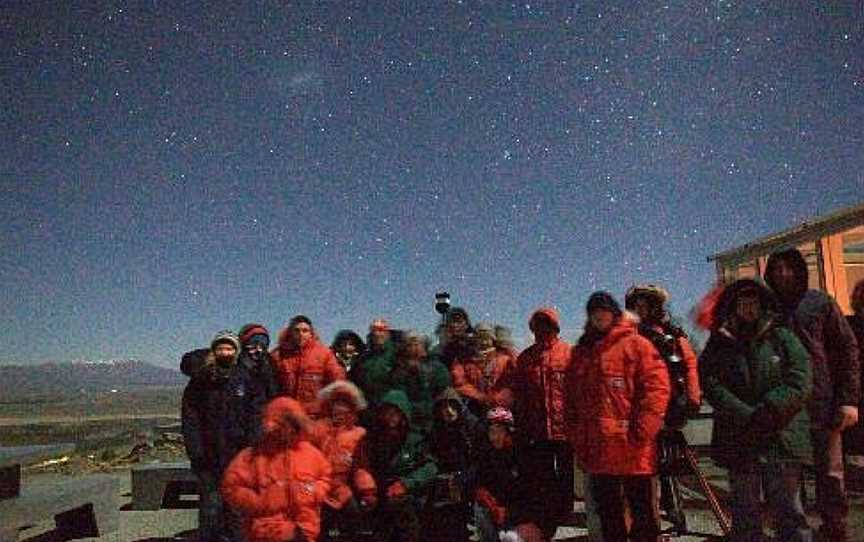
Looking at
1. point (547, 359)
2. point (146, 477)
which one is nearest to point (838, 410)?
point (547, 359)

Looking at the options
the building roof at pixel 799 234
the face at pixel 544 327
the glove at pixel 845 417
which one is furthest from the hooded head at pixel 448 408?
the building roof at pixel 799 234

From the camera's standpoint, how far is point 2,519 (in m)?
4.30

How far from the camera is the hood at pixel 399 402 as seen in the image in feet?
15.6

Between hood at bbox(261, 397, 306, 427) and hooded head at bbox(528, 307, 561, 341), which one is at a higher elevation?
hooded head at bbox(528, 307, 561, 341)

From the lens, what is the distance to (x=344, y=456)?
448cm

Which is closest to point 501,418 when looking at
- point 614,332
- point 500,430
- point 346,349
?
point 500,430

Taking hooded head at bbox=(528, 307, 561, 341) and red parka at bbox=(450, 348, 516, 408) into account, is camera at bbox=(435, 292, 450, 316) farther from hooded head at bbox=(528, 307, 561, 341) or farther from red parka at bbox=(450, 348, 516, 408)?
hooded head at bbox=(528, 307, 561, 341)

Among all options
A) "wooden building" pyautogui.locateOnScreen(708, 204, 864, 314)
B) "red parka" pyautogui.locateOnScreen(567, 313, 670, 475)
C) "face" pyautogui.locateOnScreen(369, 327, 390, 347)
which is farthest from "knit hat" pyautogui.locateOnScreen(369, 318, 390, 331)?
"wooden building" pyautogui.locateOnScreen(708, 204, 864, 314)

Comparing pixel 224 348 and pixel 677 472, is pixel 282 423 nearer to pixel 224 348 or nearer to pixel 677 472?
pixel 224 348

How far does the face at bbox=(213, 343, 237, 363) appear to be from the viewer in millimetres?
4859

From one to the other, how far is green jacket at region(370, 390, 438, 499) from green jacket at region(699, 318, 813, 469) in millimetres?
2003

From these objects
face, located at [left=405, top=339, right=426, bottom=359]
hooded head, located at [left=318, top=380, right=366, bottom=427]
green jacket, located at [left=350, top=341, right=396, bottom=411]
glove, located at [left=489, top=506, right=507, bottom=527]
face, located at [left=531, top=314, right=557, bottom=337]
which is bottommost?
glove, located at [left=489, top=506, right=507, bottom=527]

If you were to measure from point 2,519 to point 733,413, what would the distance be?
15.5 feet

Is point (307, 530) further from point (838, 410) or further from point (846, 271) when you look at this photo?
point (846, 271)
